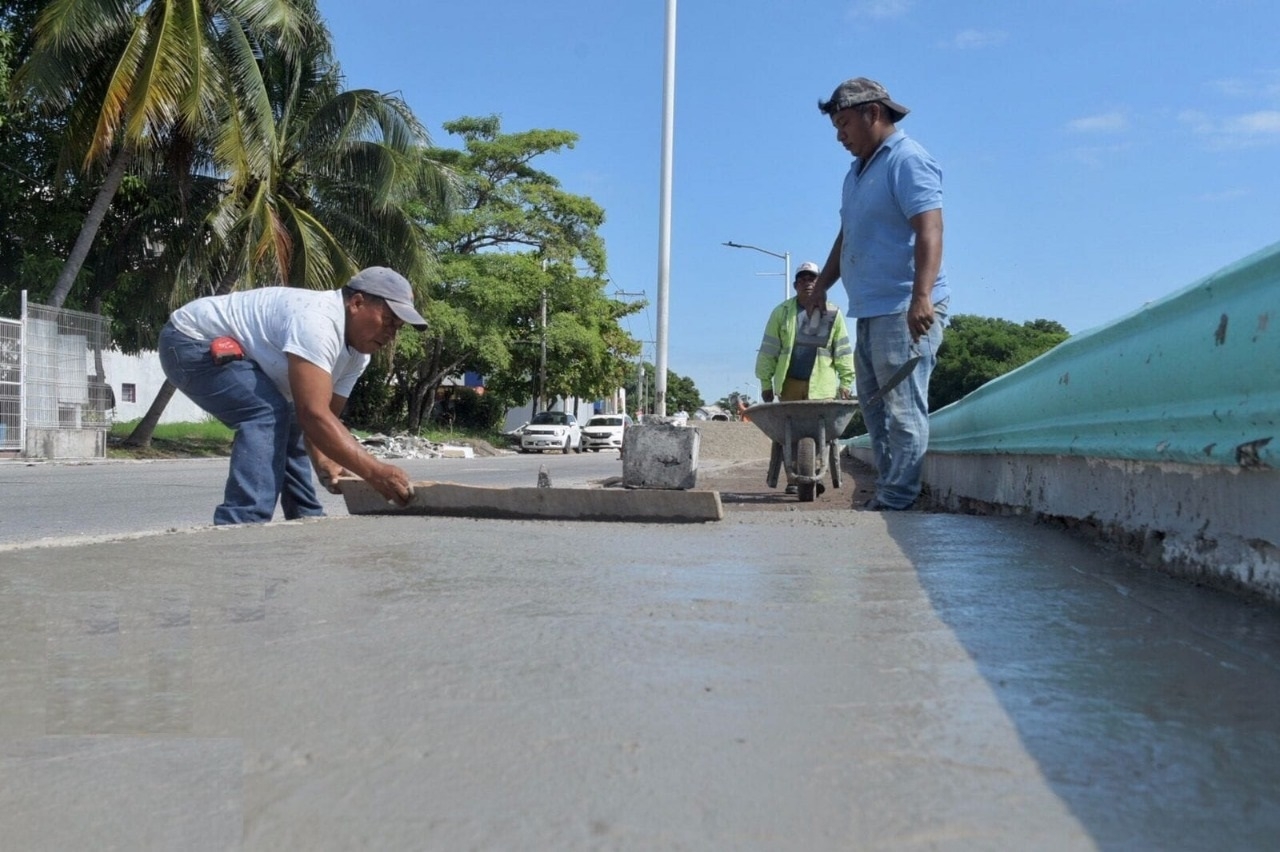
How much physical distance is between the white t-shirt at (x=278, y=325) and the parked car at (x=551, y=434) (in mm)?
29820

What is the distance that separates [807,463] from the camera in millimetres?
6207

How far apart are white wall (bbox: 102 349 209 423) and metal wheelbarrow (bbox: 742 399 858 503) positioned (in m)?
31.0

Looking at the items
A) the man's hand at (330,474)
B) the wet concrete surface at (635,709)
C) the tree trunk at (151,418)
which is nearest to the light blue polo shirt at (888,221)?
→ the wet concrete surface at (635,709)

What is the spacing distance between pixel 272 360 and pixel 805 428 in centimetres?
339

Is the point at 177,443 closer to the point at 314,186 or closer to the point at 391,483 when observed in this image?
the point at 314,186

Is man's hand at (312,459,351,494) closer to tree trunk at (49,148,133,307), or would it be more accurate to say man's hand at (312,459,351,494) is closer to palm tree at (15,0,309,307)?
palm tree at (15,0,309,307)

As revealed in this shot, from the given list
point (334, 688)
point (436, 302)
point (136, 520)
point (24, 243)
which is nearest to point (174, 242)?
point (24, 243)

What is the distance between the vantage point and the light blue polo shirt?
4.61 metres

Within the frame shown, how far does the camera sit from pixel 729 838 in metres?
1.13

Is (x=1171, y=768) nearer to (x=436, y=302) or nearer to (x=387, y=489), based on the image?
(x=387, y=489)

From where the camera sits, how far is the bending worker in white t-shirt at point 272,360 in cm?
382

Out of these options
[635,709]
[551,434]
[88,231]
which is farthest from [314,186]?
[635,709]

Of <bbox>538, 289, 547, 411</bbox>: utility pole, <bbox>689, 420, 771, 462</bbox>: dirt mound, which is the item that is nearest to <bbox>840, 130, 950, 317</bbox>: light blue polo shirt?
<bbox>689, 420, 771, 462</bbox>: dirt mound

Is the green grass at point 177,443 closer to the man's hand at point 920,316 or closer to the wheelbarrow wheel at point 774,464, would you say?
the wheelbarrow wheel at point 774,464
